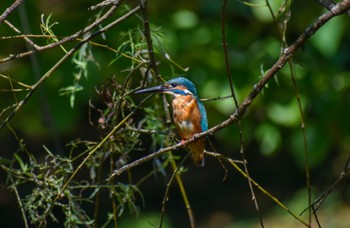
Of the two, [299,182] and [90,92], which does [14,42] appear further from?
[299,182]

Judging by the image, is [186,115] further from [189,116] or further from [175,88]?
[175,88]

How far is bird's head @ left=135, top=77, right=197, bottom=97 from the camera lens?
2307mm

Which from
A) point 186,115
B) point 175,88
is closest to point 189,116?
point 186,115

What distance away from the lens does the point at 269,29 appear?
474 centimetres

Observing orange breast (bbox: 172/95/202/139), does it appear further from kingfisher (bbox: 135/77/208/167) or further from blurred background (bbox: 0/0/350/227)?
blurred background (bbox: 0/0/350/227)

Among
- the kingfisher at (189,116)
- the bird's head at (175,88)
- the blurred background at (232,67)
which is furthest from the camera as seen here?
the blurred background at (232,67)

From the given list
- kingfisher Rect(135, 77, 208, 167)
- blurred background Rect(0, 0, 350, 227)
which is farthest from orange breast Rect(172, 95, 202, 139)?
blurred background Rect(0, 0, 350, 227)

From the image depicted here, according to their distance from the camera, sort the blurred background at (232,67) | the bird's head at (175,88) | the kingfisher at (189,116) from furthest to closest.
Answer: the blurred background at (232,67)
the kingfisher at (189,116)
the bird's head at (175,88)

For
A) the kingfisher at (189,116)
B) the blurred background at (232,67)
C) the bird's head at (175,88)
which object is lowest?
the blurred background at (232,67)

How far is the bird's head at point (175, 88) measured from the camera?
2.31 meters

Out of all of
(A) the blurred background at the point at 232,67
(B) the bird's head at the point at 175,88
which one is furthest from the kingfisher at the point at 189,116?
(A) the blurred background at the point at 232,67

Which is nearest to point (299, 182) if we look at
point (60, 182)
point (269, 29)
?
point (269, 29)

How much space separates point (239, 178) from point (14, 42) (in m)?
2.72

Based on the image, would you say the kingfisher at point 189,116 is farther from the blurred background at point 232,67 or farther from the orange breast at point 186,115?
the blurred background at point 232,67
